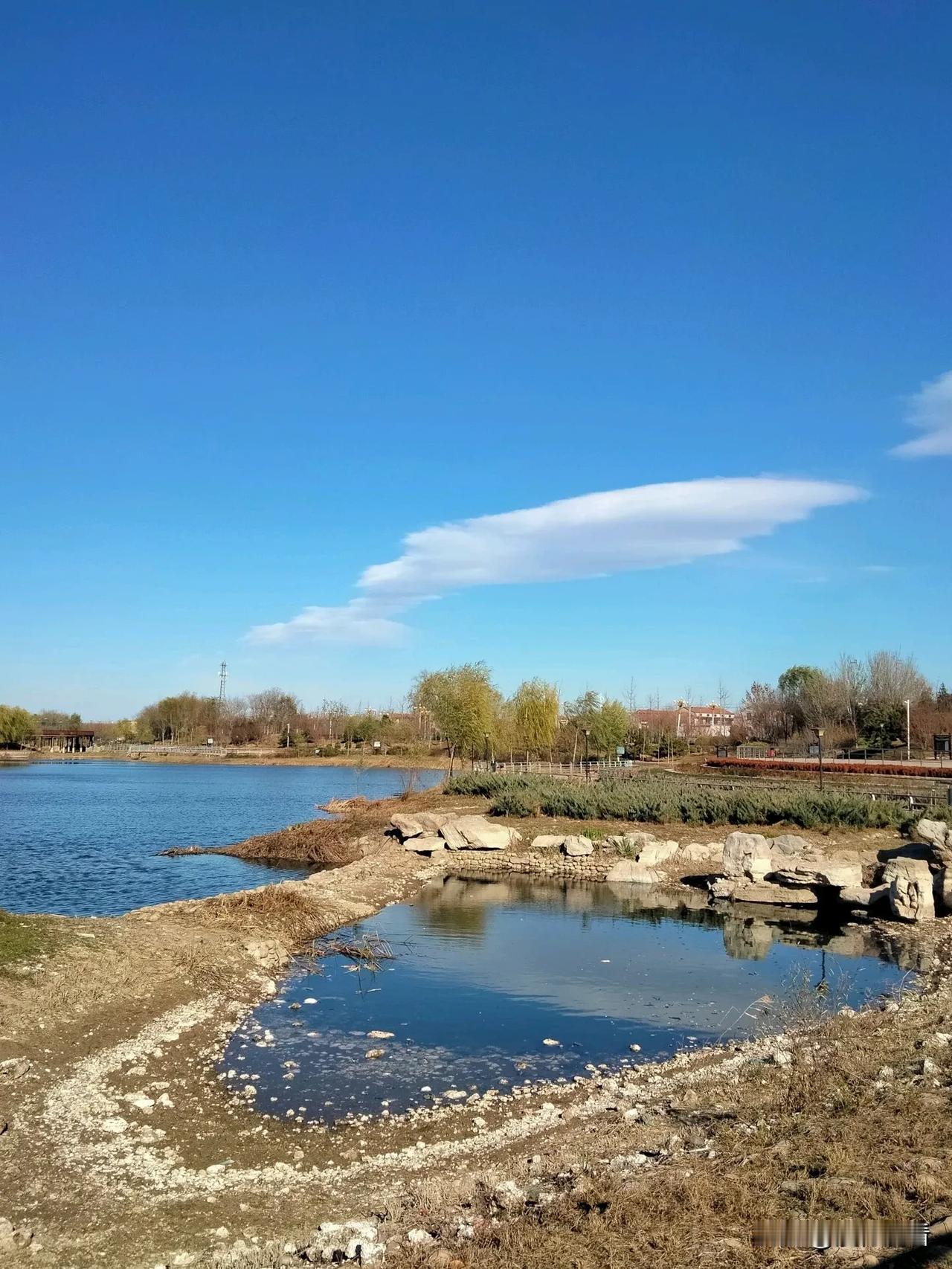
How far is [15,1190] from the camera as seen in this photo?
7.66 m

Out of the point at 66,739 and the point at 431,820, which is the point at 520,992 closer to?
the point at 431,820

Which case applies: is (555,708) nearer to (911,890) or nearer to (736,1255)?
(911,890)

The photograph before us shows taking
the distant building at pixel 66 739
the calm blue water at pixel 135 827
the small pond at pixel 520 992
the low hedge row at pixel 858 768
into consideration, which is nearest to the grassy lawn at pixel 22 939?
the small pond at pixel 520 992

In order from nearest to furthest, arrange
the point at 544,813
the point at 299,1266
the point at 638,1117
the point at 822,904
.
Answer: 1. the point at 299,1266
2. the point at 638,1117
3. the point at 822,904
4. the point at 544,813

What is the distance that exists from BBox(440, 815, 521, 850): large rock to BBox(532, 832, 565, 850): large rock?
1.00 metres

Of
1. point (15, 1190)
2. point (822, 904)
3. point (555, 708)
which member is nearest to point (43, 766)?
point (555, 708)

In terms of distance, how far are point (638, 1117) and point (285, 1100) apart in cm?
395

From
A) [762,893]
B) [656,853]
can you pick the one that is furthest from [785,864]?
[656,853]

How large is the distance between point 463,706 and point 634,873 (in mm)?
33024

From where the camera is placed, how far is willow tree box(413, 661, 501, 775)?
60719 millimetres

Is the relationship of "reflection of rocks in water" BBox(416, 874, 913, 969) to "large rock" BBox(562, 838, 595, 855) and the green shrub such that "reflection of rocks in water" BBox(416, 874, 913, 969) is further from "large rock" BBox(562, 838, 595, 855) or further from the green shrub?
the green shrub

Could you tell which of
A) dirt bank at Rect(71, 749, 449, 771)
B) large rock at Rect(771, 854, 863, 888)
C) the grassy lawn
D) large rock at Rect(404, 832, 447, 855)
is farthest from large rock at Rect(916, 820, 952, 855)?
dirt bank at Rect(71, 749, 449, 771)

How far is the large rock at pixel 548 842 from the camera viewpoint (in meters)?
30.7

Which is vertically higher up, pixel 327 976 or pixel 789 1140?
pixel 789 1140
